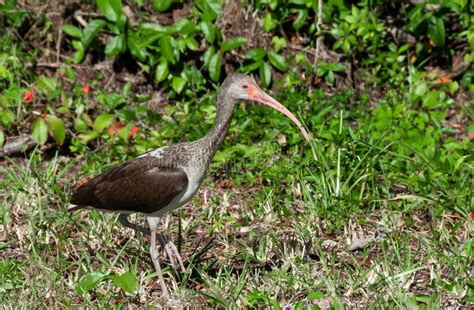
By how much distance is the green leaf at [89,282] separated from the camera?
18.7 ft

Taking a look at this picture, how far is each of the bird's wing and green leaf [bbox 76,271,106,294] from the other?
1.89ft

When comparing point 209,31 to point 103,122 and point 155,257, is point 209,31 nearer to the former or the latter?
point 103,122

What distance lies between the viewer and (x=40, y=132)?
844 centimetres

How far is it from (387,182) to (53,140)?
132 inches

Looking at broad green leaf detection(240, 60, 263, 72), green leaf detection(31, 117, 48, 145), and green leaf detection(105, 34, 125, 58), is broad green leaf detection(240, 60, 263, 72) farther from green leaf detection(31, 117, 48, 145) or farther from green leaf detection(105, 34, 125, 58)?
green leaf detection(31, 117, 48, 145)

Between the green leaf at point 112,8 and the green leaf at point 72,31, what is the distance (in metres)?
0.55

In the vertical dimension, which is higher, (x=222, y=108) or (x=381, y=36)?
(x=222, y=108)

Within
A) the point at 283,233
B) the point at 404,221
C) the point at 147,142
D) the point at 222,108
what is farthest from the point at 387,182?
the point at 147,142

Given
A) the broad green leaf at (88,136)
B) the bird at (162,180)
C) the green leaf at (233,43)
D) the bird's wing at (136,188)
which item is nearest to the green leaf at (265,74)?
the green leaf at (233,43)

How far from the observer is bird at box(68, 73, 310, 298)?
6098 mm

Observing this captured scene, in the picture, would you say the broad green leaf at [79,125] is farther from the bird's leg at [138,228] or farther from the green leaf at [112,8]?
the bird's leg at [138,228]

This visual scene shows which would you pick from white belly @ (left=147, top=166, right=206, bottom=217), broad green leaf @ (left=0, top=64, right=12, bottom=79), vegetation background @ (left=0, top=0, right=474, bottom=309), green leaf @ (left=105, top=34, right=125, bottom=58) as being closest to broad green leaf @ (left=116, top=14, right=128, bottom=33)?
vegetation background @ (left=0, top=0, right=474, bottom=309)

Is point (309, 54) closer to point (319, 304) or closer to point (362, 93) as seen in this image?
point (362, 93)

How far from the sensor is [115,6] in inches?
361
